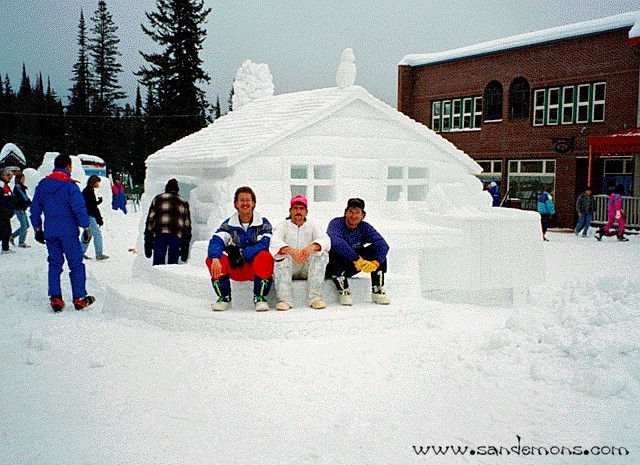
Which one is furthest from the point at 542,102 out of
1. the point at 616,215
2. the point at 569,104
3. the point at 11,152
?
the point at 11,152

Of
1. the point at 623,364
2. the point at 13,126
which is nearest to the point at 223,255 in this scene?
the point at 623,364

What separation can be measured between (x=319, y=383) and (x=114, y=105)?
50.2 metres

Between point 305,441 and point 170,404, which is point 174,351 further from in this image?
point 305,441

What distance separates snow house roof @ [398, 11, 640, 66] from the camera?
912 inches

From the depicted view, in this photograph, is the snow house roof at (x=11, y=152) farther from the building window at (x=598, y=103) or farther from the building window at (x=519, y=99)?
the building window at (x=598, y=103)

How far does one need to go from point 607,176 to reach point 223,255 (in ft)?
70.7

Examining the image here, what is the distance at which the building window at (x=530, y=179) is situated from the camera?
26.7m

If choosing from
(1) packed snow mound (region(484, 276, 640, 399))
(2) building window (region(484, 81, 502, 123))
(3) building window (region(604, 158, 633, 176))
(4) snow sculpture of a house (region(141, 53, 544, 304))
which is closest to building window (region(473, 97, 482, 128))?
(2) building window (region(484, 81, 502, 123))

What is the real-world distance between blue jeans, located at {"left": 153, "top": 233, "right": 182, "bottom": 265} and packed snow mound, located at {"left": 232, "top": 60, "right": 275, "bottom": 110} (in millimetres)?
5056

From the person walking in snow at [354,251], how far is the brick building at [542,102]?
18625 mm

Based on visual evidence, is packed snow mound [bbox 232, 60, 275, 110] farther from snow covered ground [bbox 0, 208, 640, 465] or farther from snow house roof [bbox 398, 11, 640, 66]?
snow house roof [bbox 398, 11, 640, 66]

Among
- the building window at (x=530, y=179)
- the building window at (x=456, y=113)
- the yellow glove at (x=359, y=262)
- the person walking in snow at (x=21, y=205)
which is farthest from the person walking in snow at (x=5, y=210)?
the building window at (x=456, y=113)

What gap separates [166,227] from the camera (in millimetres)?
9797

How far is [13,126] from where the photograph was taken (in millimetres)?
58906
